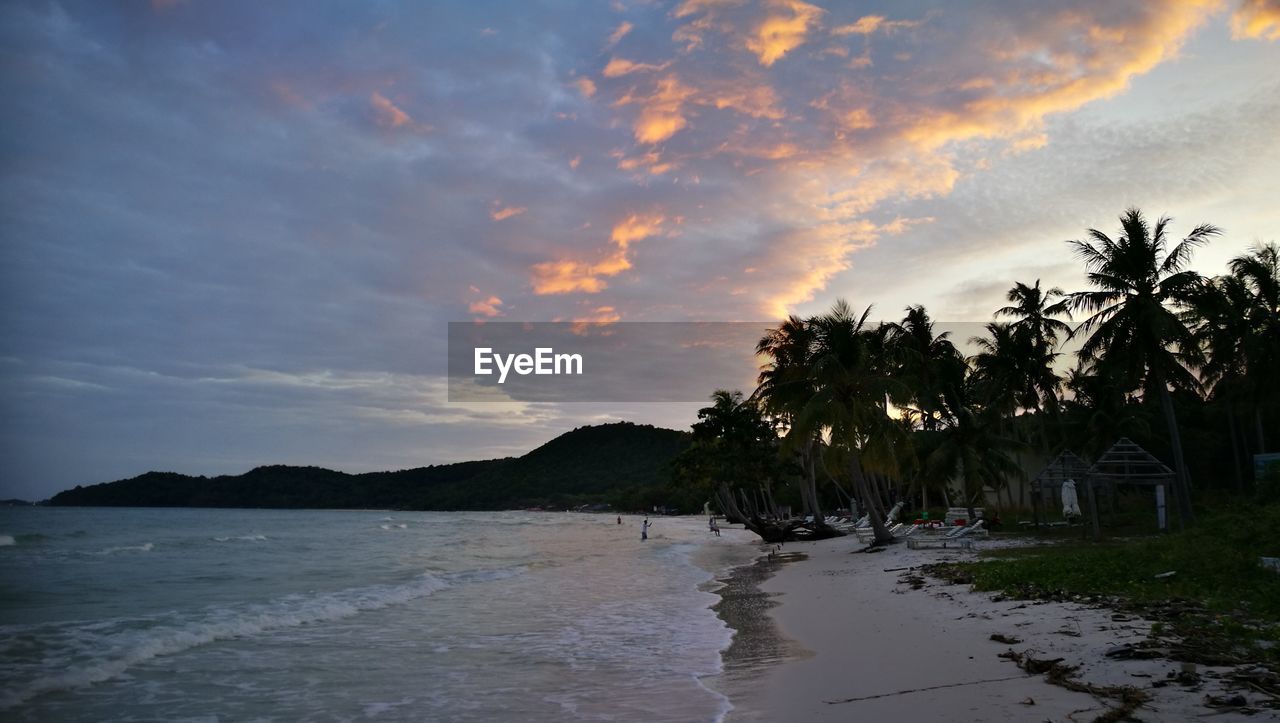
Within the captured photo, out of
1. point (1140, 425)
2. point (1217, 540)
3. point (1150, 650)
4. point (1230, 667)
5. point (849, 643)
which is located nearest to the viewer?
point (1230, 667)

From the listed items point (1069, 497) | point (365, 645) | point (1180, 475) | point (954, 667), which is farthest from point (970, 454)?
point (365, 645)

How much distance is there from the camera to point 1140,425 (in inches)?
1458

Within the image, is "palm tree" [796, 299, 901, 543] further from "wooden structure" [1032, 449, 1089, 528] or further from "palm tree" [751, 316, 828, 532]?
"wooden structure" [1032, 449, 1089, 528]

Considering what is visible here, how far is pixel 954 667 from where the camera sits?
7457mm

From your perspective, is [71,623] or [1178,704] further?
[71,623]

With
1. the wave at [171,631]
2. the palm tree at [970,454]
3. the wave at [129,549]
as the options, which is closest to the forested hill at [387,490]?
the wave at [129,549]

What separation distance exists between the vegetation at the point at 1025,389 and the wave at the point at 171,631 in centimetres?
1584

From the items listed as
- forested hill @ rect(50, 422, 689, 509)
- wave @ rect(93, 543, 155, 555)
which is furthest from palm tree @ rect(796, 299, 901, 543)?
forested hill @ rect(50, 422, 689, 509)

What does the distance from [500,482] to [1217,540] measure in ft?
629

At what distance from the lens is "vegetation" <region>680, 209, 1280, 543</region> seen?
25172 mm

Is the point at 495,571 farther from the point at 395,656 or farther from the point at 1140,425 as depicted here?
the point at 1140,425

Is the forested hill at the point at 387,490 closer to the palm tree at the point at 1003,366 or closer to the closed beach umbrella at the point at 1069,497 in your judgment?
the palm tree at the point at 1003,366

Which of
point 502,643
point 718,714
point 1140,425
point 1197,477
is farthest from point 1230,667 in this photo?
point 1197,477

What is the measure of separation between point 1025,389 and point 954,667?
36.0m
